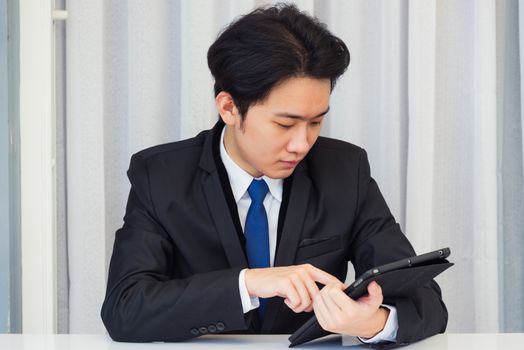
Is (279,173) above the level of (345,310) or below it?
above

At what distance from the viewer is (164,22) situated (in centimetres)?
253

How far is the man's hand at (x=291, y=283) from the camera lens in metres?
1.68

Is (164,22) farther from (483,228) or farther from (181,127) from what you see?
(483,228)

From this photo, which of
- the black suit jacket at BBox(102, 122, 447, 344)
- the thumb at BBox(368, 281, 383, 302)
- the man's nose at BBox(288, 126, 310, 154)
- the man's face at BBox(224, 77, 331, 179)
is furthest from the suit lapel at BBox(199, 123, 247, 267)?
the thumb at BBox(368, 281, 383, 302)

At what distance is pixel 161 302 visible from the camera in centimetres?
180

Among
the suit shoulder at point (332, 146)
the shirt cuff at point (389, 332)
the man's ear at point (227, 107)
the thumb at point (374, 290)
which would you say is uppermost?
the man's ear at point (227, 107)

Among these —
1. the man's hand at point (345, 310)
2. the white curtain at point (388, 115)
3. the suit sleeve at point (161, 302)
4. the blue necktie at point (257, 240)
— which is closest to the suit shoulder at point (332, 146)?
the blue necktie at point (257, 240)

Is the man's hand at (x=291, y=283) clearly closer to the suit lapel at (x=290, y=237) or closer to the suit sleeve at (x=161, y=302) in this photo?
the suit sleeve at (x=161, y=302)

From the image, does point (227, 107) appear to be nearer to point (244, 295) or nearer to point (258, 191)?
point (258, 191)

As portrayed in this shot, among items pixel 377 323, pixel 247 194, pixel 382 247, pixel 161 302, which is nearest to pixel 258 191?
pixel 247 194

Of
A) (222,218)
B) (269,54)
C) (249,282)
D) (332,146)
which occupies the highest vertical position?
(269,54)

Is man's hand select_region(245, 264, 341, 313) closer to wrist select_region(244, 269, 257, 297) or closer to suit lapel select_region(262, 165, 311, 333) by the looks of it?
wrist select_region(244, 269, 257, 297)

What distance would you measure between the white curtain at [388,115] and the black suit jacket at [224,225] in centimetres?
37

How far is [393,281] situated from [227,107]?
2.04 feet
